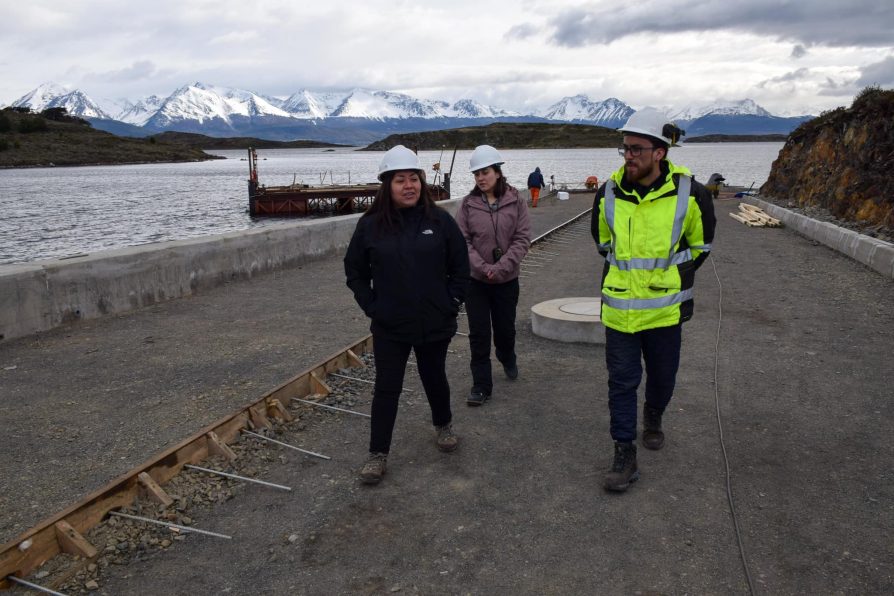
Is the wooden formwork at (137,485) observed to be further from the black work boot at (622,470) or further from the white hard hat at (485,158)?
the black work boot at (622,470)

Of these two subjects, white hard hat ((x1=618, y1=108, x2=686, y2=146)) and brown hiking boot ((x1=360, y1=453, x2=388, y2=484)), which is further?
brown hiking boot ((x1=360, y1=453, x2=388, y2=484))

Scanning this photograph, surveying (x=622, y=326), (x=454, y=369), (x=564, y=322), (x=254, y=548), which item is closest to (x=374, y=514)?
(x=254, y=548)

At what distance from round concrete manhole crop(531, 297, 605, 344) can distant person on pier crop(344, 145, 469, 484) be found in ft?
11.7

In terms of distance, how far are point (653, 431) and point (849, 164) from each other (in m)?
20.5

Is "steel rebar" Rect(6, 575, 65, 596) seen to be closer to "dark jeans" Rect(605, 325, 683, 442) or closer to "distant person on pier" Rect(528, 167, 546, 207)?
"dark jeans" Rect(605, 325, 683, 442)

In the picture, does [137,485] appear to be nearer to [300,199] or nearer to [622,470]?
[622,470]

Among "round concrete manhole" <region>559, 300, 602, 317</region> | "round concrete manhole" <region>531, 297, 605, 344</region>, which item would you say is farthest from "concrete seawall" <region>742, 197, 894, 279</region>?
"round concrete manhole" <region>531, 297, 605, 344</region>

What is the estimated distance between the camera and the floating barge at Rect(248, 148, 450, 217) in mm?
53406

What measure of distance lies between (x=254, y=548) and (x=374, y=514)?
0.67m

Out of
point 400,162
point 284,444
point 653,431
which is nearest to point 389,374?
point 284,444

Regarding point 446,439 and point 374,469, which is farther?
point 446,439

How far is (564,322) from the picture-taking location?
8.08 meters

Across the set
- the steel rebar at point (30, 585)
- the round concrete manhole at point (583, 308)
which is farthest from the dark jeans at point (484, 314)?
the steel rebar at point (30, 585)

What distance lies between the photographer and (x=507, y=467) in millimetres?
4883
